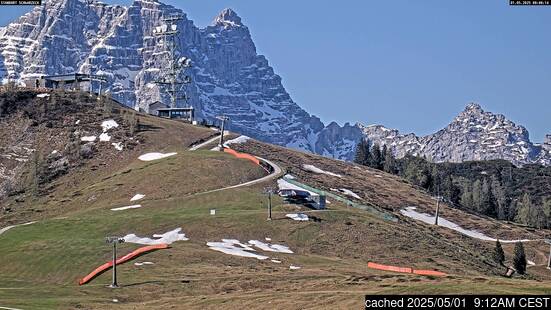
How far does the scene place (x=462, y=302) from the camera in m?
68.4

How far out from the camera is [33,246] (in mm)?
133500

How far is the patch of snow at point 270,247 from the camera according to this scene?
133875mm

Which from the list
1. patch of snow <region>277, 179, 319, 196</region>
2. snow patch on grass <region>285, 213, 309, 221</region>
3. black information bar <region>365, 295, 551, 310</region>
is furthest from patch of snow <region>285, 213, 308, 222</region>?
black information bar <region>365, 295, 551, 310</region>

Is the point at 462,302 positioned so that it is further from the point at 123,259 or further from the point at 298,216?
the point at 298,216

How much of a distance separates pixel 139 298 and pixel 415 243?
5792 cm

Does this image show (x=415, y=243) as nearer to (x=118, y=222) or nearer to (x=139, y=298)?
(x=118, y=222)

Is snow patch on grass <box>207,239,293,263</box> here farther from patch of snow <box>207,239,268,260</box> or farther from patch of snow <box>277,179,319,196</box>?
patch of snow <box>277,179,319,196</box>

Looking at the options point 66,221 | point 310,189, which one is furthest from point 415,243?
point 66,221

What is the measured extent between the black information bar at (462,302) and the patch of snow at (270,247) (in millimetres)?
60451

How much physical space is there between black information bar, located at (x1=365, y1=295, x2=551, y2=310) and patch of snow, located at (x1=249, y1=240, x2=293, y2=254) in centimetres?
6045

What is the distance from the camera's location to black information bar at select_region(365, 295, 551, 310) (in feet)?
215

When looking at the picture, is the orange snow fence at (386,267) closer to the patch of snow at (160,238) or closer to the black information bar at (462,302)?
the patch of snow at (160,238)

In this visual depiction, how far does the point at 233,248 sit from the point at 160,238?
36.8 ft

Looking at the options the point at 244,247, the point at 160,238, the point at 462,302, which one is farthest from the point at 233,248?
A: the point at 462,302
